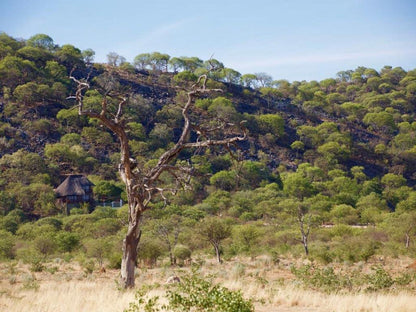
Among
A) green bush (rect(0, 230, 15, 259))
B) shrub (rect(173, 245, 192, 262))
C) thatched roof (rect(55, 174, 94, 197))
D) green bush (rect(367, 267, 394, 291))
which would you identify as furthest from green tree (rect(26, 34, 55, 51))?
green bush (rect(367, 267, 394, 291))

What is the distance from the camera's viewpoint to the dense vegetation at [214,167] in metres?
21.3

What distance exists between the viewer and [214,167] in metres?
54.7

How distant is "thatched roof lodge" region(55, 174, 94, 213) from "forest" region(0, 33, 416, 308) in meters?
1.19

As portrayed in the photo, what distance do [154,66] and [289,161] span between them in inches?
1490

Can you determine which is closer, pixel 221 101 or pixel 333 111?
pixel 221 101

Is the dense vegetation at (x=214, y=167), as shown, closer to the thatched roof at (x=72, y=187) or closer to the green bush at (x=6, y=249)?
the green bush at (x=6, y=249)

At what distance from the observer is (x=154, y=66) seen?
86.6 metres

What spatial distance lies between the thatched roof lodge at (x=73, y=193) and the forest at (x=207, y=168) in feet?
3.89

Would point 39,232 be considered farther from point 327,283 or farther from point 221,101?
point 221,101

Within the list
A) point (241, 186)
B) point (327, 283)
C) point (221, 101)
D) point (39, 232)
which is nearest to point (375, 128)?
point (221, 101)

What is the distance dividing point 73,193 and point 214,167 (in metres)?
20.9

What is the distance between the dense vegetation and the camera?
70.0 feet

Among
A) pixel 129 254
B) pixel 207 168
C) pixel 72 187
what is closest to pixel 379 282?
pixel 129 254

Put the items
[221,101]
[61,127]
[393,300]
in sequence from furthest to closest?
[221,101] < [61,127] < [393,300]
